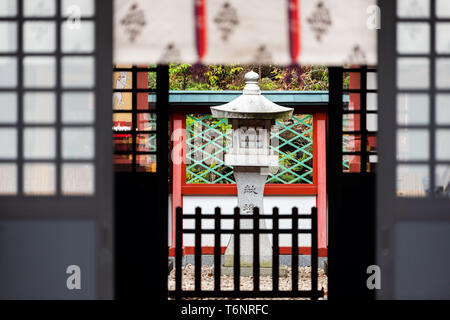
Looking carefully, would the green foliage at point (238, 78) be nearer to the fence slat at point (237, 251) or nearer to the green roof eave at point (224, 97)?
the green roof eave at point (224, 97)

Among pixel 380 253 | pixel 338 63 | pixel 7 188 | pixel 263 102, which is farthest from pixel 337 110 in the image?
pixel 263 102

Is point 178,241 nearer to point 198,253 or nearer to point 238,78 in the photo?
point 198,253

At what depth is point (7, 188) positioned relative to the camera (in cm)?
523

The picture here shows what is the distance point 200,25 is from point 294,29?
752 millimetres

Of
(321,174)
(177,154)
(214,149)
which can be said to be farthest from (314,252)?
(214,149)

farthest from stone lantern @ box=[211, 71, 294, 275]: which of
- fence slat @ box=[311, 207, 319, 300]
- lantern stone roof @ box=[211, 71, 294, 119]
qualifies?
fence slat @ box=[311, 207, 319, 300]

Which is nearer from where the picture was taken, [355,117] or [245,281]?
[355,117]

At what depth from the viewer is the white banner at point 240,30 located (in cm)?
519

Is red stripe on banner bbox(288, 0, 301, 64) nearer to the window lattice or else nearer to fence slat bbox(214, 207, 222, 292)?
fence slat bbox(214, 207, 222, 292)

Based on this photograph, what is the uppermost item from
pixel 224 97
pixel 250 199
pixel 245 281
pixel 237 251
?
pixel 224 97

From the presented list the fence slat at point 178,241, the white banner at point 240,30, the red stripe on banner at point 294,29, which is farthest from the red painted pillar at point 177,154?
the red stripe on banner at point 294,29

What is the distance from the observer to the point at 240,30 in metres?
5.21
